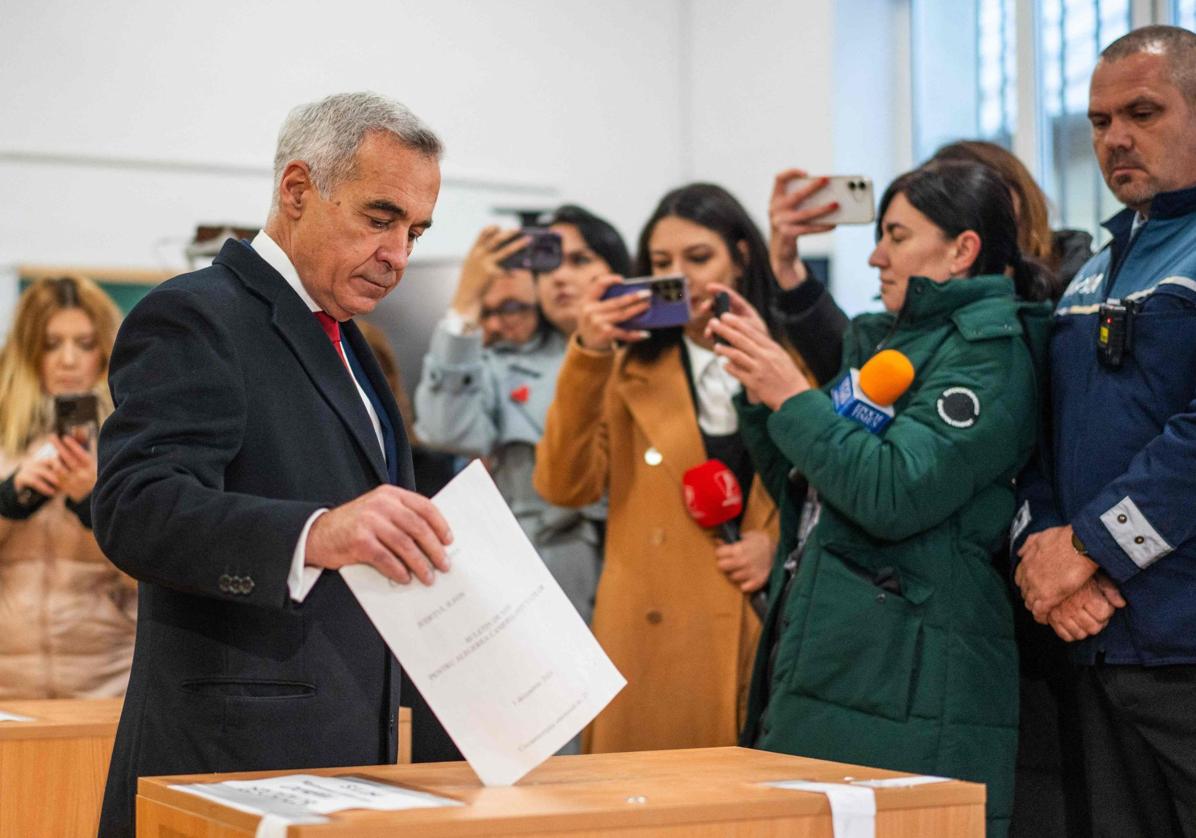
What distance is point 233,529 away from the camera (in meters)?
1.63

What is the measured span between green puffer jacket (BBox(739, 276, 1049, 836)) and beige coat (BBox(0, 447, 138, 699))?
169cm

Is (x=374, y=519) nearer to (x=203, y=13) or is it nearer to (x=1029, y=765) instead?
(x=1029, y=765)

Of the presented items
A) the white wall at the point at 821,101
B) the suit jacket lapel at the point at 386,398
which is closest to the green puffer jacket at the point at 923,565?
the suit jacket lapel at the point at 386,398

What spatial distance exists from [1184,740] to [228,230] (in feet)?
11.3

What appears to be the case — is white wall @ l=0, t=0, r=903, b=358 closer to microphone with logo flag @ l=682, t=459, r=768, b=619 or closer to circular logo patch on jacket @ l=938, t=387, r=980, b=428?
microphone with logo flag @ l=682, t=459, r=768, b=619

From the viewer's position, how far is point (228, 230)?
477 centimetres

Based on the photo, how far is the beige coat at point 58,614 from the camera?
349 cm

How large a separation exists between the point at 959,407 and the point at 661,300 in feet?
2.99

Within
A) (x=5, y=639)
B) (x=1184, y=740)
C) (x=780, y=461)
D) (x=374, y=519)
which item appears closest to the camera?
(x=374, y=519)

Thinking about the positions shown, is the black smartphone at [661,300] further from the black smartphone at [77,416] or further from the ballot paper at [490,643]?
the ballot paper at [490,643]

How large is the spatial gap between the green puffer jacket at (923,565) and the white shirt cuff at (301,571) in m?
1.23

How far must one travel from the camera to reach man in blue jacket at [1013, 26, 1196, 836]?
237 cm

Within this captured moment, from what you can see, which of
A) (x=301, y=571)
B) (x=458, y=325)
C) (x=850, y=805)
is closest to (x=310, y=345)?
(x=301, y=571)

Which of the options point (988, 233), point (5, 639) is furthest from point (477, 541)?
point (5, 639)
